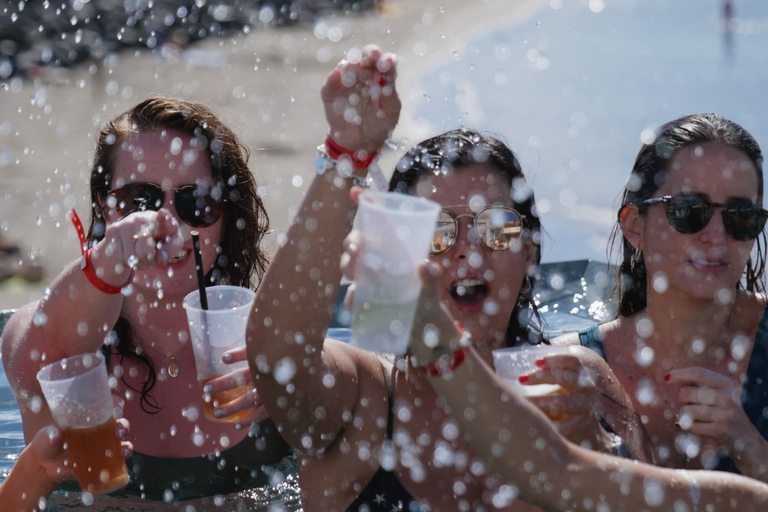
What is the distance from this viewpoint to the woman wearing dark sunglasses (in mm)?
2871

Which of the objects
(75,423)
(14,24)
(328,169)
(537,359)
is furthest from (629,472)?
(14,24)

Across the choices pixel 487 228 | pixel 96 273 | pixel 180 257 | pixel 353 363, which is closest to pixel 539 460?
pixel 353 363

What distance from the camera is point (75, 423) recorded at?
7.67 ft

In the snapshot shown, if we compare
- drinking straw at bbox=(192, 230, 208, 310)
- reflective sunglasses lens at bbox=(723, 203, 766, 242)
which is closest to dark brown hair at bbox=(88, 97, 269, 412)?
drinking straw at bbox=(192, 230, 208, 310)

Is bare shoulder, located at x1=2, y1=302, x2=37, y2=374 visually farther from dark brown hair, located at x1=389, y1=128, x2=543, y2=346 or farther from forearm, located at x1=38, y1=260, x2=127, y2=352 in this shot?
dark brown hair, located at x1=389, y1=128, x2=543, y2=346

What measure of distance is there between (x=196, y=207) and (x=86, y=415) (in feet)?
2.76

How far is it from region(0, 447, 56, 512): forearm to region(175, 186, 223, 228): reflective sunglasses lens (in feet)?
2.88

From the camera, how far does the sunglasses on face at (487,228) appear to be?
2.52m

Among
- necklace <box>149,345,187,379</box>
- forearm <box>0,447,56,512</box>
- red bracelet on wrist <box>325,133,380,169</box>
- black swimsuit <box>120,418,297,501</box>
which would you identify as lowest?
black swimsuit <box>120,418,297,501</box>

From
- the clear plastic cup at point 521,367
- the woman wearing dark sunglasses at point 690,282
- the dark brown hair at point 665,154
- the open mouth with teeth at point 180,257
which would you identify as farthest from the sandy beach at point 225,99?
the clear plastic cup at point 521,367

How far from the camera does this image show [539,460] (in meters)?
1.85

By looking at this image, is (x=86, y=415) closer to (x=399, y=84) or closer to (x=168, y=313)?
(x=168, y=313)

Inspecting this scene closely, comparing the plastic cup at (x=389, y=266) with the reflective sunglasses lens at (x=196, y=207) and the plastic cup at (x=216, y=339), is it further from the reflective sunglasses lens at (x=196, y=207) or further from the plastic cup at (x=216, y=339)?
the reflective sunglasses lens at (x=196, y=207)

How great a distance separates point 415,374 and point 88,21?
419 inches
